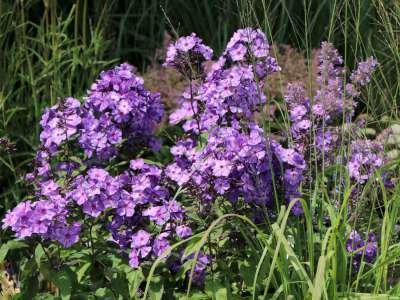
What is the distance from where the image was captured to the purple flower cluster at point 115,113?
9.34 ft

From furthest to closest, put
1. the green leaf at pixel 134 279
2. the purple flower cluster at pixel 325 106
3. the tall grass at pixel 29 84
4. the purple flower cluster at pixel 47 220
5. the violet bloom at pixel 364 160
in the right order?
the tall grass at pixel 29 84
the violet bloom at pixel 364 160
the purple flower cluster at pixel 325 106
the green leaf at pixel 134 279
the purple flower cluster at pixel 47 220

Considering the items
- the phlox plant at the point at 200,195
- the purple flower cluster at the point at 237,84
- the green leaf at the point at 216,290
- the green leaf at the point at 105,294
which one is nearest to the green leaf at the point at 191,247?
the phlox plant at the point at 200,195

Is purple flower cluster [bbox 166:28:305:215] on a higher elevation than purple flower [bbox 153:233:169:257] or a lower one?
higher

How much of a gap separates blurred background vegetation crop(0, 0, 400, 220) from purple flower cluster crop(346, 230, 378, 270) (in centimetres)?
105

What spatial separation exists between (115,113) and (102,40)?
1861mm

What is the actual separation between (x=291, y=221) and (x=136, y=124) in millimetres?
660

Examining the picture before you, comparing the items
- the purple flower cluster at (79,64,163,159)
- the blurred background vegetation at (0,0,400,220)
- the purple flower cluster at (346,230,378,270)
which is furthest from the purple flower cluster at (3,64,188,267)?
the blurred background vegetation at (0,0,400,220)

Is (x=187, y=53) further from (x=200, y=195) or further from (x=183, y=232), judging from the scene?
(x=183, y=232)

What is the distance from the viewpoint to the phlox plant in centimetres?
260

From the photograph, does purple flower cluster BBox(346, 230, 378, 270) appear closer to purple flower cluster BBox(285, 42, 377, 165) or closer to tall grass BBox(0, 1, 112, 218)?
purple flower cluster BBox(285, 42, 377, 165)

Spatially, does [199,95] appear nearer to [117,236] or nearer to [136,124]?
[136,124]

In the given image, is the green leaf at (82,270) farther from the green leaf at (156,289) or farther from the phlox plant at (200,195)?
the green leaf at (156,289)

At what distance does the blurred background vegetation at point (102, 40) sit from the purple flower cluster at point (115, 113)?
0.96 metres

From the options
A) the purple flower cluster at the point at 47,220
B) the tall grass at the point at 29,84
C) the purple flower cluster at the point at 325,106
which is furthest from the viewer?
the tall grass at the point at 29,84
